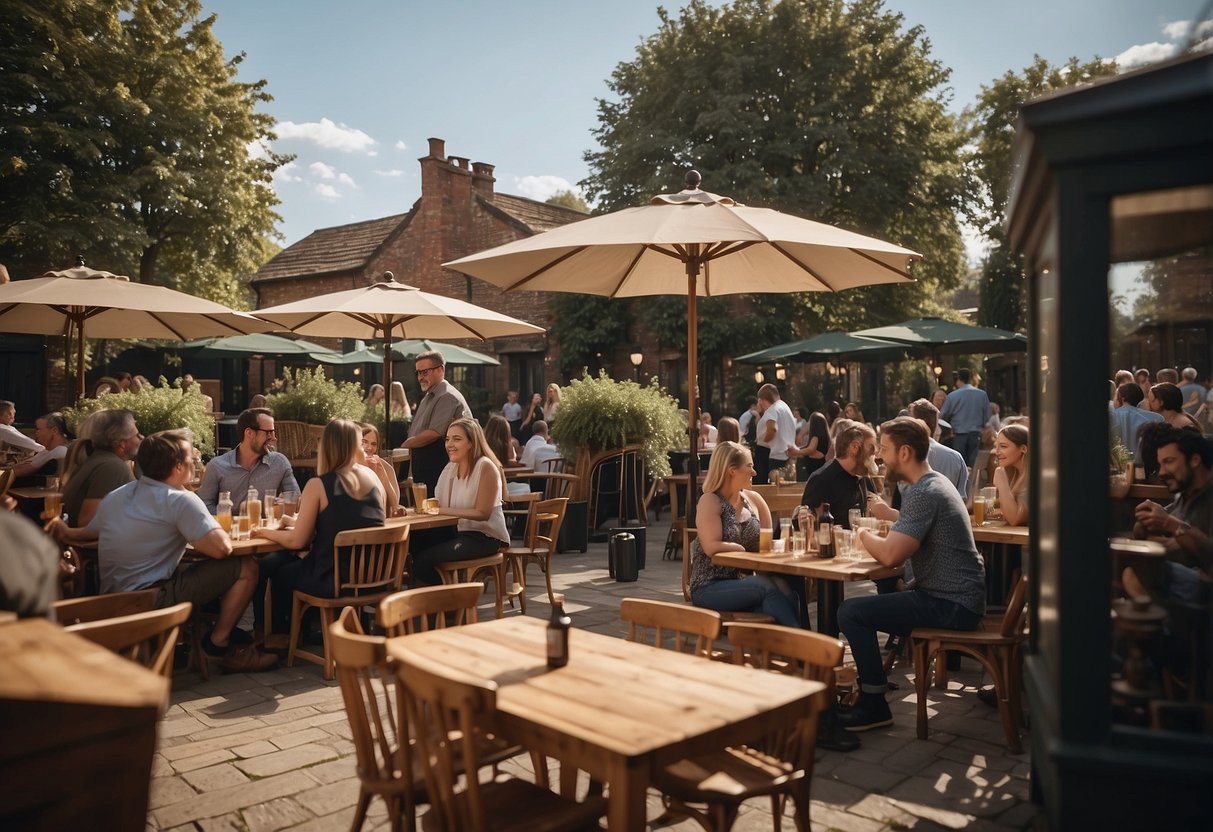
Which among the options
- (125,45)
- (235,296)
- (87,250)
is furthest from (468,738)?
(235,296)

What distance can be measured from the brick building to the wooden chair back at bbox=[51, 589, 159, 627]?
756 inches

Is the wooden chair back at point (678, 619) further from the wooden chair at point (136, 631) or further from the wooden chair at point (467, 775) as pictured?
the wooden chair at point (136, 631)

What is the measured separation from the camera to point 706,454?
1274cm

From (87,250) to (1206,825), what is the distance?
63.7 feet

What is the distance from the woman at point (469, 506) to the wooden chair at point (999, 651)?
9.55 ft

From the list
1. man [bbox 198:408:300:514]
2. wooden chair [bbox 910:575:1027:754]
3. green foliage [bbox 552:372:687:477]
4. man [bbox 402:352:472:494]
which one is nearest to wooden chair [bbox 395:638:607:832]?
wooden chair [bbox 910:575:1027:754]

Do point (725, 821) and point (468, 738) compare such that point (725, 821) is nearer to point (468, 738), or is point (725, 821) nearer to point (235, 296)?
point (468, 738)

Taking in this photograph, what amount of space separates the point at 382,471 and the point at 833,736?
4.03 metres

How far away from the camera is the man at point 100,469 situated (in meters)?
5.38

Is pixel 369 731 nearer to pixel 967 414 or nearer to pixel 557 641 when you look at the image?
pixel 557 641

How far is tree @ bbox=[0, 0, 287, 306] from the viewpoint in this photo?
1662 centimetres

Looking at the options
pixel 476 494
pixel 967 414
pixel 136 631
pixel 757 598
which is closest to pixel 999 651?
pixel 757 598

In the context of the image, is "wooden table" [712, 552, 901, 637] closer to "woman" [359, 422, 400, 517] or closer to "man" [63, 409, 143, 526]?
"woman" [359, 422, 400, 517]

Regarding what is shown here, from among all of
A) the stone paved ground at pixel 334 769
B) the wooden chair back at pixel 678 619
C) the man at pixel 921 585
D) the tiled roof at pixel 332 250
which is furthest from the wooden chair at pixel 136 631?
the tiled roof at pixel 332 250
